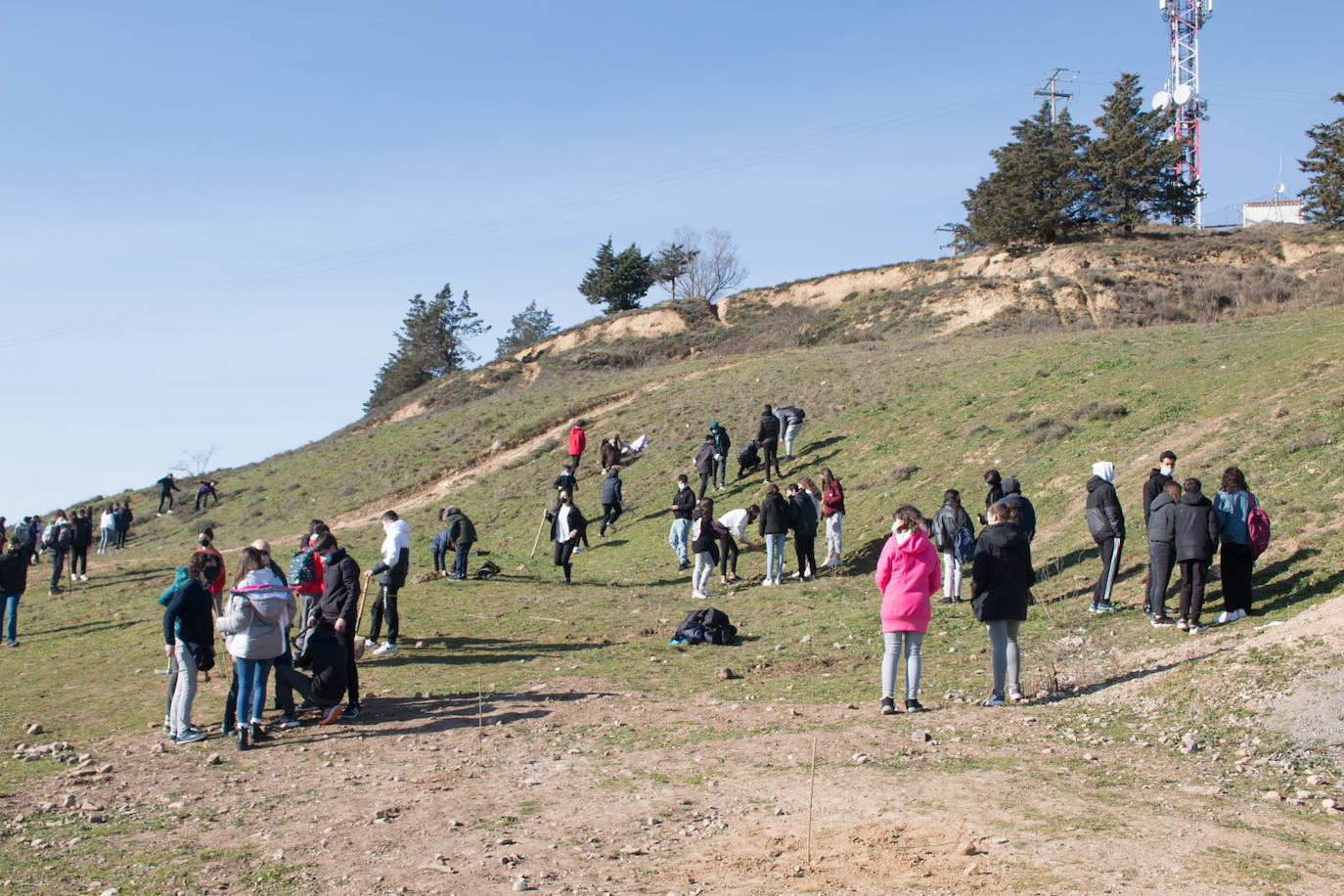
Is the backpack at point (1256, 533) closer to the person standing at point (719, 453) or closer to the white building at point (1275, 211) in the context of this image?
Answer: the person standing at point (719, 453)

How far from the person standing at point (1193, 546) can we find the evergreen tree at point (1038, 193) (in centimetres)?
4569

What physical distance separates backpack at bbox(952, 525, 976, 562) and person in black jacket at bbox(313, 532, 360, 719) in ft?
26.1

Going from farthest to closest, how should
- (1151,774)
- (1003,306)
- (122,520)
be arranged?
(1003,306), (122,520), (1151,774)

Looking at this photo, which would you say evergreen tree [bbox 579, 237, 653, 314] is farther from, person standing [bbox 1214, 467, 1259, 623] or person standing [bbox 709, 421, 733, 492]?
person standing [bbox 1214, 467, 1259, 623]

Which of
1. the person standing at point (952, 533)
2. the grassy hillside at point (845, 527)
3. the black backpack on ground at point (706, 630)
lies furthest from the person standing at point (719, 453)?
the black backpack on ground at point (706, 630)

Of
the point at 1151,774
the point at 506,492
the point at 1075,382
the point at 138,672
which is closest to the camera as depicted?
the point at 1151,774

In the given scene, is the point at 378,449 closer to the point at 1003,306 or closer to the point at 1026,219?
the point at 1003,306

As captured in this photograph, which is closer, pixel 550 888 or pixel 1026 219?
pixel 550 888

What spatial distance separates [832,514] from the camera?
16.6m

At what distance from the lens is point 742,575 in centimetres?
1761

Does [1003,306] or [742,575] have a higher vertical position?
[1003,306]

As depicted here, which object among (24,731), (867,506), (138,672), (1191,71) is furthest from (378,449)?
(1191,71)

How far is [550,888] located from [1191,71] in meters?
73.1

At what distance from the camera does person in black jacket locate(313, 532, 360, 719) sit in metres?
9.18
